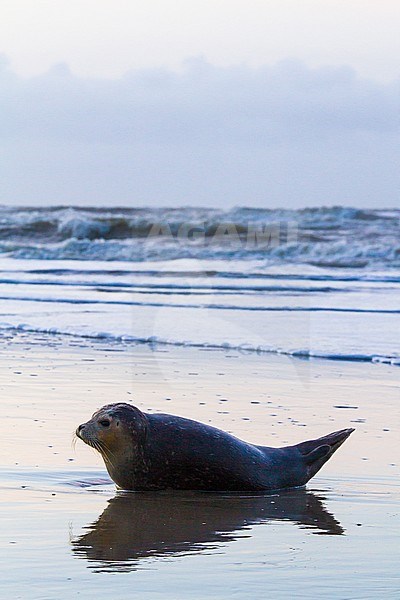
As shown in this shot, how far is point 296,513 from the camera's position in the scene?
192 inches

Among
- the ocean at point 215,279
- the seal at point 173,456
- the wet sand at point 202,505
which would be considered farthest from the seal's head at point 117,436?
the ocean at point 215,279

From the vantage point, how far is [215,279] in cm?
1986

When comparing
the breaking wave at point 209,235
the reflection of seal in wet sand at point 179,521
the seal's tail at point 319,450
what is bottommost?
the reflection of seal in wet sand at point 179,521

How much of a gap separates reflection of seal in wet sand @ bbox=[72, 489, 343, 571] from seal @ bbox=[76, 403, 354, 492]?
8 centimetres

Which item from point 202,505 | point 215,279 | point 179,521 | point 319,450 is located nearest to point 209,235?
point 215,279

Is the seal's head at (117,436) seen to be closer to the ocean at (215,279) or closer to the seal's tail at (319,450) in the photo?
the seal's tail at (319,450)

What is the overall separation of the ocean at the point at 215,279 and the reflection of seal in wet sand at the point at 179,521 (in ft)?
15.7

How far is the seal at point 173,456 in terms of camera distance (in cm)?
521

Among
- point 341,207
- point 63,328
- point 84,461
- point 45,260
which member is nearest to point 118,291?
point 63,328

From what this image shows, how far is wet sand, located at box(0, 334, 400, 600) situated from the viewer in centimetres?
Result: 372

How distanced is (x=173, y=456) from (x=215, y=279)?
14642mm

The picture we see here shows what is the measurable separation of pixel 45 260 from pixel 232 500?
2149 centimetres

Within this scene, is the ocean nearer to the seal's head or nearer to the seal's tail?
the seal's tail

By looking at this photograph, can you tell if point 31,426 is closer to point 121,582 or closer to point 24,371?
point 24,371
